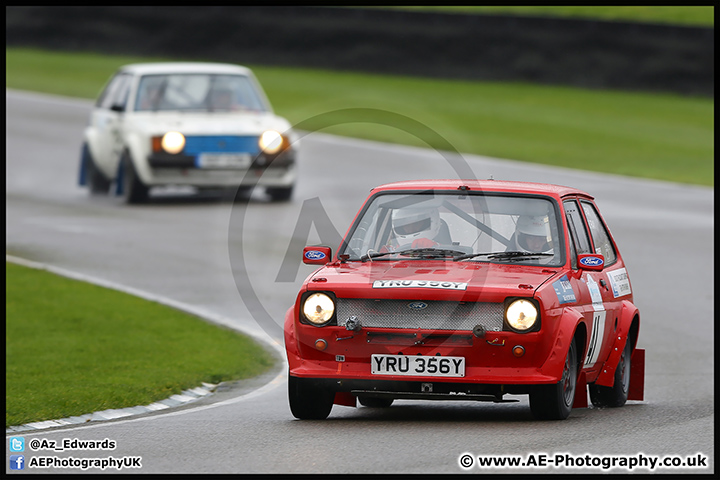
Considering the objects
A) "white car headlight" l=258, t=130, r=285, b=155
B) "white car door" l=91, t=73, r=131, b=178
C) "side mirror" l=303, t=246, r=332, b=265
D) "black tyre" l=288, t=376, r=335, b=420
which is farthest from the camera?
"white car door" l=91, t=73, r=131, b=178

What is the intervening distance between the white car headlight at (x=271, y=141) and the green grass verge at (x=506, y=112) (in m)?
6.71

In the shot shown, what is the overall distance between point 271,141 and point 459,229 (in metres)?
11.0

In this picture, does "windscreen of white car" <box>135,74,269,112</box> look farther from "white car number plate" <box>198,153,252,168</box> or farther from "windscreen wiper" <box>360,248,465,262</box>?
"windscreen wiper" <box>360,248,465,262</box>

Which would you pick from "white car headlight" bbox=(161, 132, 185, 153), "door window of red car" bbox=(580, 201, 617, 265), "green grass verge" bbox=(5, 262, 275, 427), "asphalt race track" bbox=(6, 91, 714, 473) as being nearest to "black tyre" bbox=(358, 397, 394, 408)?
"asphalt race track" bbox=(6, 91, 714, 473)

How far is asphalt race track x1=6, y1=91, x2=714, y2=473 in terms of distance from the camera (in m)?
6.96

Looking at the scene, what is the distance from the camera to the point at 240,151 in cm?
1903

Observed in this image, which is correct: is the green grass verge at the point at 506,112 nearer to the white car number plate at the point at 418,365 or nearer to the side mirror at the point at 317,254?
the side mirror at the point at 317,254

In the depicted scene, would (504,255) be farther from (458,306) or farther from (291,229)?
(291,229)

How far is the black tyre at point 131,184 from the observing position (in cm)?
1939

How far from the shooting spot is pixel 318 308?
7.83 metres

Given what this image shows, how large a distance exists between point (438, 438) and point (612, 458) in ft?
3.34

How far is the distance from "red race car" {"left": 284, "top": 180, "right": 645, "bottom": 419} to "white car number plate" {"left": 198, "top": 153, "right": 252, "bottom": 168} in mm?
10385

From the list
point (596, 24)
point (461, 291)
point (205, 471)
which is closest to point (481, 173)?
point (596, 24)

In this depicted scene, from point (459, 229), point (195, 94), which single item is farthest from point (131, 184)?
point (459, 229)
